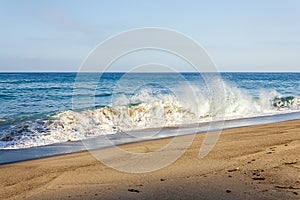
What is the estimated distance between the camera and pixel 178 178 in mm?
4605

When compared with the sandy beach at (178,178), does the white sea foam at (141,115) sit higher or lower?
lower

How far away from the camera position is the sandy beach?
4.01m

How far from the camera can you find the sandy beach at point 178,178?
401 cm

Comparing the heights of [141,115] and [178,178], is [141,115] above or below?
below

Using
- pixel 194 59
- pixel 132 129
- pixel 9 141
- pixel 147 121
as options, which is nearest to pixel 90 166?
pixel 194 59

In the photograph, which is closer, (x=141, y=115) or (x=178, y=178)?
(x=178, y=178)

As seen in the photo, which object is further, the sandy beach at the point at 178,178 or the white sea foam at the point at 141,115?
the white sea foam at the point at 141,115

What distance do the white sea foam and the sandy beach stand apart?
3452 mm

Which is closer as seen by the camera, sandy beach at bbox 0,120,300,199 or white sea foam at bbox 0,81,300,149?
sandy beach at bbox 0,120,300,199

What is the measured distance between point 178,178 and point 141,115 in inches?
359

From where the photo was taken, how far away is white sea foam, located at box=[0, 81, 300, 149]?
9594 mm

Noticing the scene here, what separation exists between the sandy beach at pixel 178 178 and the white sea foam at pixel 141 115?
3452mm

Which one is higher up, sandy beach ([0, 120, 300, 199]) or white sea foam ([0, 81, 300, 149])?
sandy beach ([0, 120, 300, 199])

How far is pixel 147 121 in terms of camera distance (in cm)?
1320
